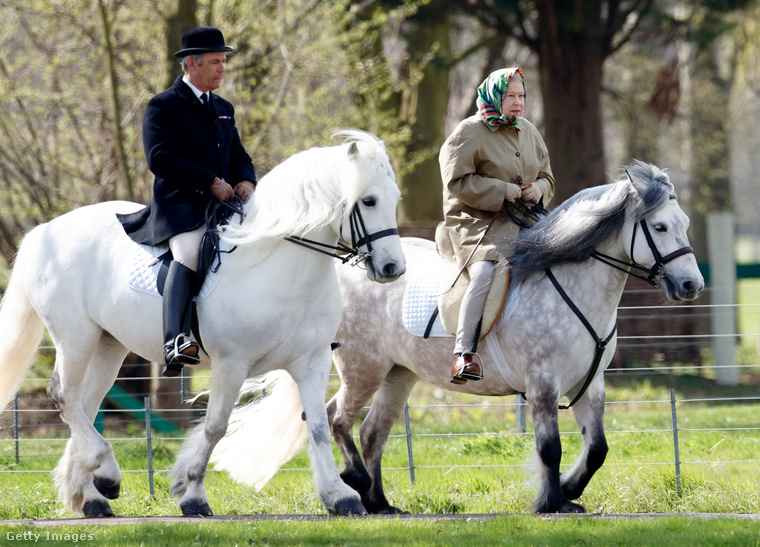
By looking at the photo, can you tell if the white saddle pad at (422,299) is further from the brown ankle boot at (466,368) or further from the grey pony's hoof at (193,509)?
the grey pony's hoof at (193,509)

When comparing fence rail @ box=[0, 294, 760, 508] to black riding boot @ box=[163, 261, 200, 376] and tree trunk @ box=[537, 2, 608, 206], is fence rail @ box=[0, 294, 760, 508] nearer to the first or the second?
black riding boot @ box=[163, 261, 200, 376]

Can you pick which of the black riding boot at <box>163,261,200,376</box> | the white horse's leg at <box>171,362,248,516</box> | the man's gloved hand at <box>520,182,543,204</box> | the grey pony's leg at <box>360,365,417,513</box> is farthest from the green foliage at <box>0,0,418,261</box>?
the man's gloved hand at <box>520,182,543,204</box>

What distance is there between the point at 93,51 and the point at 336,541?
8.80 meters

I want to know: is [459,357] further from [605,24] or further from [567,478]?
[605,24]

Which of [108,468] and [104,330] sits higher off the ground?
[104,330]

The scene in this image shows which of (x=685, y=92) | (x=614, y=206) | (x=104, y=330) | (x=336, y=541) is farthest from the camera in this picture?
(x=685, y=92)

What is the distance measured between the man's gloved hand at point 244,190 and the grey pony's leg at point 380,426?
176 cm

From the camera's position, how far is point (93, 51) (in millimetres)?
12359

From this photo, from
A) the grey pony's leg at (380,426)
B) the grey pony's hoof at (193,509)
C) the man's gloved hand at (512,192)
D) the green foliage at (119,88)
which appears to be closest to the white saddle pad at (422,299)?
the grey pony's leg at (380,426)

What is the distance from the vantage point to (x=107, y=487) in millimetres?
6676

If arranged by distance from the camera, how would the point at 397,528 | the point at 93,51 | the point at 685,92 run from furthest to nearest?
the point at 685,92
the point at 93,51
the point at 397,528

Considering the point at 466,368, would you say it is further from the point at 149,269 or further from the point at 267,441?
the point at 149,269

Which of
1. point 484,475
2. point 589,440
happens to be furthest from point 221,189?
point 484,475

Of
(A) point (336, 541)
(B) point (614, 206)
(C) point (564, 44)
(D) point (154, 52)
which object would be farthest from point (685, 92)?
(A) point (336, 541)
